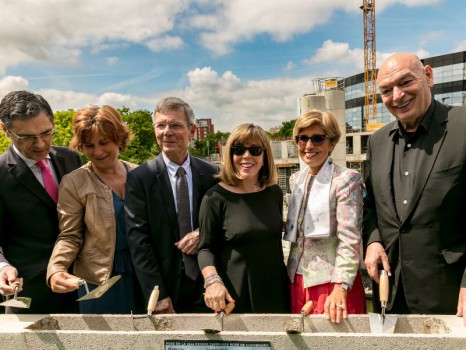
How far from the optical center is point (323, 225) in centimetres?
304

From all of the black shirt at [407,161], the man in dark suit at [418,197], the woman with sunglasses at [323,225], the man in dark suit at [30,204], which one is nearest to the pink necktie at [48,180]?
the man in dark suit at [30,204]

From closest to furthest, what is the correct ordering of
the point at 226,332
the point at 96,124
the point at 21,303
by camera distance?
the point at 226,332, the point at 21,303, the point at 96,124

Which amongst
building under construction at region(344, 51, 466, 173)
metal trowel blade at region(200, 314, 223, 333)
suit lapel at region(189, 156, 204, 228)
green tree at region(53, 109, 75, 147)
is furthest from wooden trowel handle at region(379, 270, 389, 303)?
building under construction at region(344, 51, 466, 173)

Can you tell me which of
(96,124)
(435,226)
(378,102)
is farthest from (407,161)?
(378,102)

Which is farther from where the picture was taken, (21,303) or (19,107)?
(19,107)

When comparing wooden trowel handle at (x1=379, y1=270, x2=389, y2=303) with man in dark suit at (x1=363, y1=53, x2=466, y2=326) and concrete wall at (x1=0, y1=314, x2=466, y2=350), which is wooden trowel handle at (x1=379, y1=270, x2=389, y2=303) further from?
man in dark suit at (x1=363, y1=53, x2=466, y2=326)

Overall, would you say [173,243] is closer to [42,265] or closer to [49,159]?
[42,265]

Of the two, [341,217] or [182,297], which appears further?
[182,297]

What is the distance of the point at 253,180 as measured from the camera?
333cm

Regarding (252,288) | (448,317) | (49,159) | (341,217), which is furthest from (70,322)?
(448,317)

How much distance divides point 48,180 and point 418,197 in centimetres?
323

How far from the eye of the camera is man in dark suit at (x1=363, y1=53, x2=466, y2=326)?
2.83 meters

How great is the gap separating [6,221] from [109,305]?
123 cm

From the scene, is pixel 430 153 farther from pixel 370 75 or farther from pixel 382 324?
pixel 370 75
